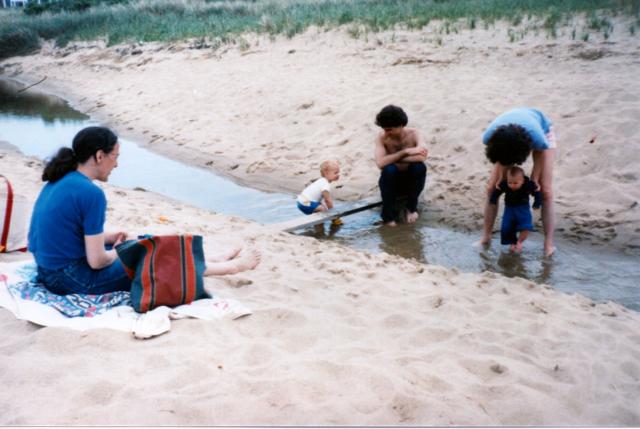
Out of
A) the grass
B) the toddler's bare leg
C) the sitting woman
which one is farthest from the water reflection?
the grass

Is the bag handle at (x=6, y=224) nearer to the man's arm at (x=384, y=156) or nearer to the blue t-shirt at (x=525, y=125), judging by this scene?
the man's arm at (x=384, y=156)

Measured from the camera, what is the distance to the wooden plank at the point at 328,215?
19.0ft

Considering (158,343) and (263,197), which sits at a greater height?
(158,343)

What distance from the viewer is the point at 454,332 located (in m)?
3.34

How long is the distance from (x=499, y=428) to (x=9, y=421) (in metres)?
1.95

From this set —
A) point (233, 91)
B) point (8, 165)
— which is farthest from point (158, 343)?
point (233, 91)

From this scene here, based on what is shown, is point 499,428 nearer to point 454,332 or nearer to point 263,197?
point 454,332

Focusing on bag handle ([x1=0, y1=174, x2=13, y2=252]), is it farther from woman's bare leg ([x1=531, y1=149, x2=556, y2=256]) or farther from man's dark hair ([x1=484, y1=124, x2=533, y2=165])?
woman's bare leg ([x1=531, y1=149, x2=556, y2=256])

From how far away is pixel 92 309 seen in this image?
3.29 meters

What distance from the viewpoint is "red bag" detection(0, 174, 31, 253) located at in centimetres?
427

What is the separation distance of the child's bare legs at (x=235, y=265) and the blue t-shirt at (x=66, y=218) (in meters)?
0.83

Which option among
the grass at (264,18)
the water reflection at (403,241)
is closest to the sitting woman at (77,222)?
the water reflection at (403,241)

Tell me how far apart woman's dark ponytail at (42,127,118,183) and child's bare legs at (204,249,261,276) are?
3.43 feet

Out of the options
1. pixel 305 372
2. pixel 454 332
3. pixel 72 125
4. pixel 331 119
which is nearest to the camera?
pixel 305 372
